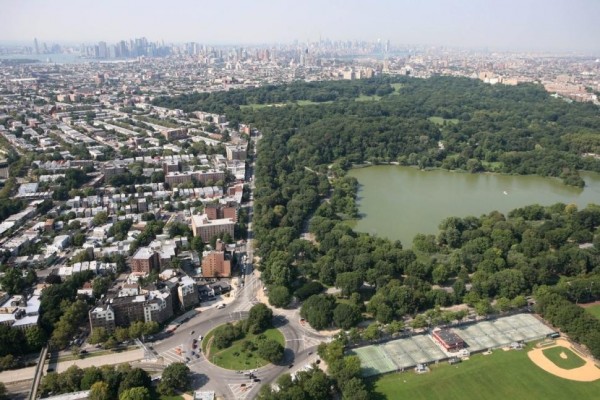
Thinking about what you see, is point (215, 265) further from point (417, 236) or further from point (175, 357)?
point (417, 236)

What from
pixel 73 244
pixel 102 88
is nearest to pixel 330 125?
pixel 73 244

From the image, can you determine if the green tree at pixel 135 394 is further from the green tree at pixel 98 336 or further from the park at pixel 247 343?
the green tree at pixel 98 336

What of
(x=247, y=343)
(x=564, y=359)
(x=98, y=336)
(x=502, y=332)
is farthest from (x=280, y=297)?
(x=564, y=359)

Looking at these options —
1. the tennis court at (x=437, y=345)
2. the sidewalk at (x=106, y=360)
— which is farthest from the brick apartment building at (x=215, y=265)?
the tennis court at (x=437, y=345)

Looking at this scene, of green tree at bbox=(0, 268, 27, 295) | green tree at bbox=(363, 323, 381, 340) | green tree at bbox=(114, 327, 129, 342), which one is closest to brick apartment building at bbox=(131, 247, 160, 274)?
green tree at bbox=(0, 268, 27, 295)

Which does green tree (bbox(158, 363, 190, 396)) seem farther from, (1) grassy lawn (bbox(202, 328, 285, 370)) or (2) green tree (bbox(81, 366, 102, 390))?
(2) green tree (bbox(81, 366, 102, 390))
